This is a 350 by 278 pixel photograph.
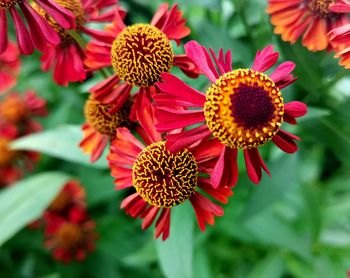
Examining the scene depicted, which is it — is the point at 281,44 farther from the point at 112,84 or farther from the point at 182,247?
the point at 182,247

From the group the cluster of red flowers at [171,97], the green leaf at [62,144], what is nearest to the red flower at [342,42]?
the cluster of red flowers at [171,97]

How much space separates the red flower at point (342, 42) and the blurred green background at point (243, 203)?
0.18 metres

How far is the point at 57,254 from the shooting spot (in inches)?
76.8

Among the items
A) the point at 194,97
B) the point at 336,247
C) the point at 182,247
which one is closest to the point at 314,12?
the point at 194,97

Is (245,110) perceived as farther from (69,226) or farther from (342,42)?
(69,226)

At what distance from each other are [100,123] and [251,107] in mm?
524

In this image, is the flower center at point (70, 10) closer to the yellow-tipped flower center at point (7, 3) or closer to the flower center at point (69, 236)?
the yellow-tipped flower center at point (7, 3)

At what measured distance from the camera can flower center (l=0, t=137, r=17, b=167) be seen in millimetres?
2158

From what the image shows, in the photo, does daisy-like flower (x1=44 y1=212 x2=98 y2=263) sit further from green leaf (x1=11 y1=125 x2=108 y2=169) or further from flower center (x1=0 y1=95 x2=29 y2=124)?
flower center (x1=0 y1=95 x2=29 y2=124)

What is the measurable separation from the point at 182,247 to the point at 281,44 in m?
0.63

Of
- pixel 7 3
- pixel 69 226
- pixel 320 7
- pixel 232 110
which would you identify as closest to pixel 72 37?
pixel 7 3

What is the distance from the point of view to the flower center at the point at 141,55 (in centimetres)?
114

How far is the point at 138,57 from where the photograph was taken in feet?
3.80

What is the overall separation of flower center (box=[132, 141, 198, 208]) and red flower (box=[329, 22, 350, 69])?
38 centimetres
